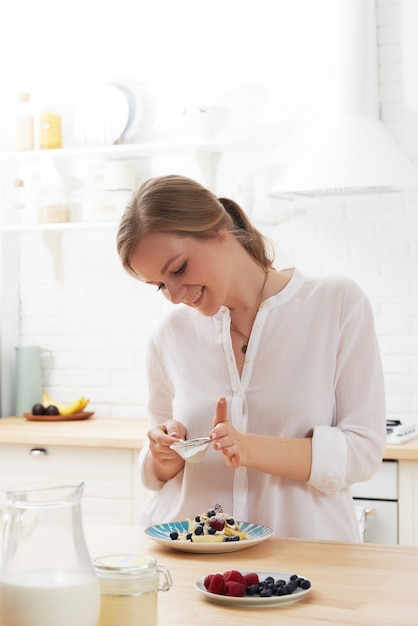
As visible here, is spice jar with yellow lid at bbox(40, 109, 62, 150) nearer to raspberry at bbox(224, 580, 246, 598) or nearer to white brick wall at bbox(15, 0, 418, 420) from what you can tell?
white brick wall at bbox(15, 0, 418, 420)

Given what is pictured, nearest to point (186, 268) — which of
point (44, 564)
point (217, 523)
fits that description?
point (217, 523)

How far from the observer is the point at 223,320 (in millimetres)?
2271

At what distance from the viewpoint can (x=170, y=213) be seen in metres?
2.02

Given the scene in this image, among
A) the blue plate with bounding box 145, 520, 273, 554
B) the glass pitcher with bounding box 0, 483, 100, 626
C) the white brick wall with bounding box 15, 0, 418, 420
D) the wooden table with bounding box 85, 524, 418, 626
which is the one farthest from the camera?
the white brick wall with bounding box 15, 0, 418, 420

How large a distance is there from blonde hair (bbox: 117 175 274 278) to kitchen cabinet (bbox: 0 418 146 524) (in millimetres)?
1701

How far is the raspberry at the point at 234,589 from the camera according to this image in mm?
1477

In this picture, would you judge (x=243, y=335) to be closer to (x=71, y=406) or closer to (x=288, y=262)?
(x=288, y=262)

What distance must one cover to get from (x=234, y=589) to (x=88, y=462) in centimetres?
241

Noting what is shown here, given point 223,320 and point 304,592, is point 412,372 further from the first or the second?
point 304,592

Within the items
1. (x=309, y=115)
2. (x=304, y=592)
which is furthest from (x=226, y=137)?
(x=304, y=592)

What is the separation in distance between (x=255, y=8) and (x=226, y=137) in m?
0.58

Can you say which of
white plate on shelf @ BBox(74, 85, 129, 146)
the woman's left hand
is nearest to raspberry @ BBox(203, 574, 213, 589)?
the woman's left hand

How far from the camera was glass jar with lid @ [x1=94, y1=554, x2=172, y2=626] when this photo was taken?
126cm

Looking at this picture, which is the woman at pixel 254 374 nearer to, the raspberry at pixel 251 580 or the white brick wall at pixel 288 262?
the raspberry at pixel 251 580
